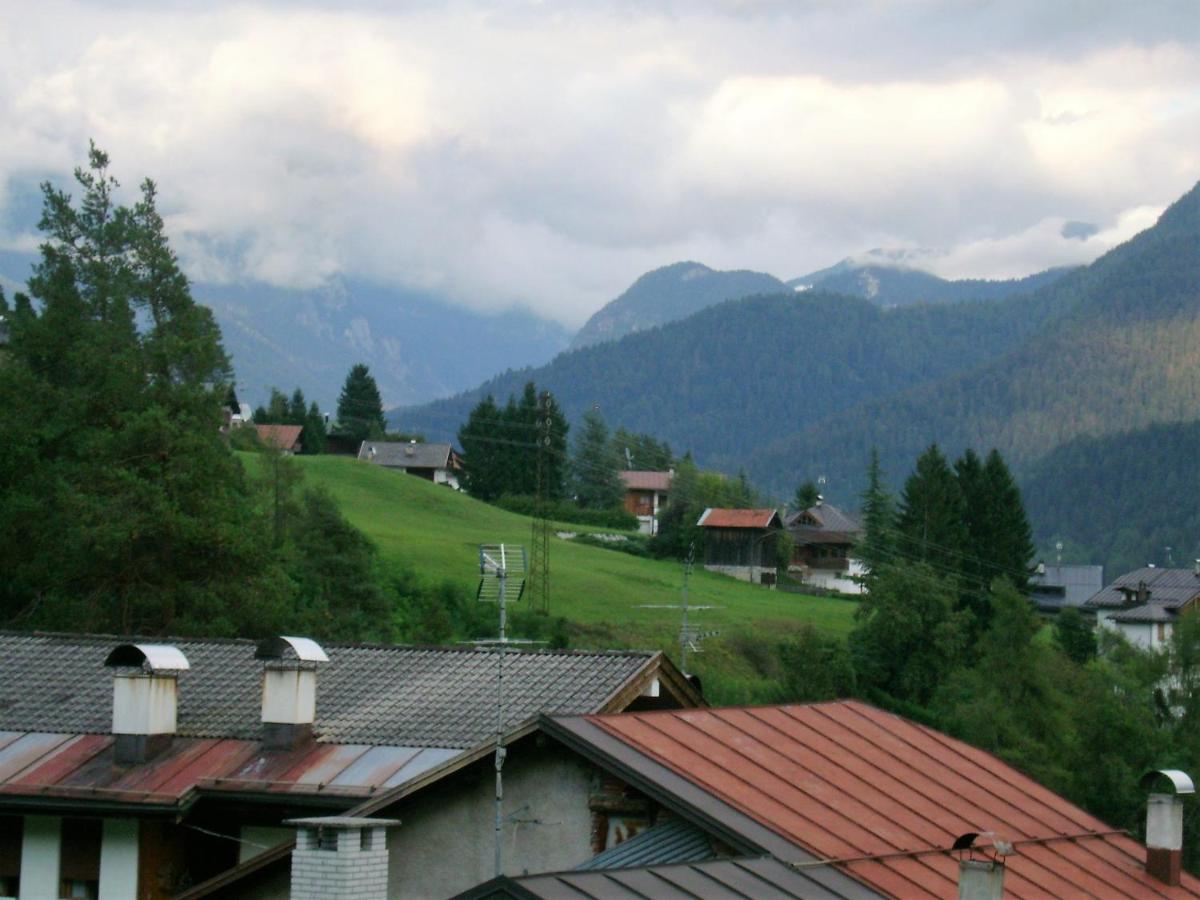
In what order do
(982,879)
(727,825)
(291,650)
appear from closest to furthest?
(982,879)
(727,825)
(291,650)

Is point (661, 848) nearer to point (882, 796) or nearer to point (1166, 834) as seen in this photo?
point (882, 796)

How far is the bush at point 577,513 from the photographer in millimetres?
126500

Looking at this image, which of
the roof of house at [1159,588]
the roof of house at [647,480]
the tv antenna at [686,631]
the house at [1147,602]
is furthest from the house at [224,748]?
the roof of house at [647,480]

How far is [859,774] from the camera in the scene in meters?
21.7

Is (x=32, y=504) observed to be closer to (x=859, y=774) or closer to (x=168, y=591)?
(x=168, y=591)

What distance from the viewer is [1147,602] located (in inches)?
4498

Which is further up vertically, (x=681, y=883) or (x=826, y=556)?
(x=826, y=556)

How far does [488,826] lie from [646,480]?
140 m

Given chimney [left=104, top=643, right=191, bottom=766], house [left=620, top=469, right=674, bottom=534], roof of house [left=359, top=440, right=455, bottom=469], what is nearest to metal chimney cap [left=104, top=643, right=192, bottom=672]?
chimney [left=104, top=643, right=191, bottom=766]

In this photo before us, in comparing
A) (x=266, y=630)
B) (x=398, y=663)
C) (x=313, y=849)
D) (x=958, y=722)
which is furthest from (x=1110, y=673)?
(x=313, y=849)

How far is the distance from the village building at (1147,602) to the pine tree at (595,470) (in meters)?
42.5

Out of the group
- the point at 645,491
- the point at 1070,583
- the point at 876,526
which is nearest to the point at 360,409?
the point at 645,491

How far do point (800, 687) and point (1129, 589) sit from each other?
53.4 metres

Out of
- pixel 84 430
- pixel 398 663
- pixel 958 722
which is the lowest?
pixel 958 722
